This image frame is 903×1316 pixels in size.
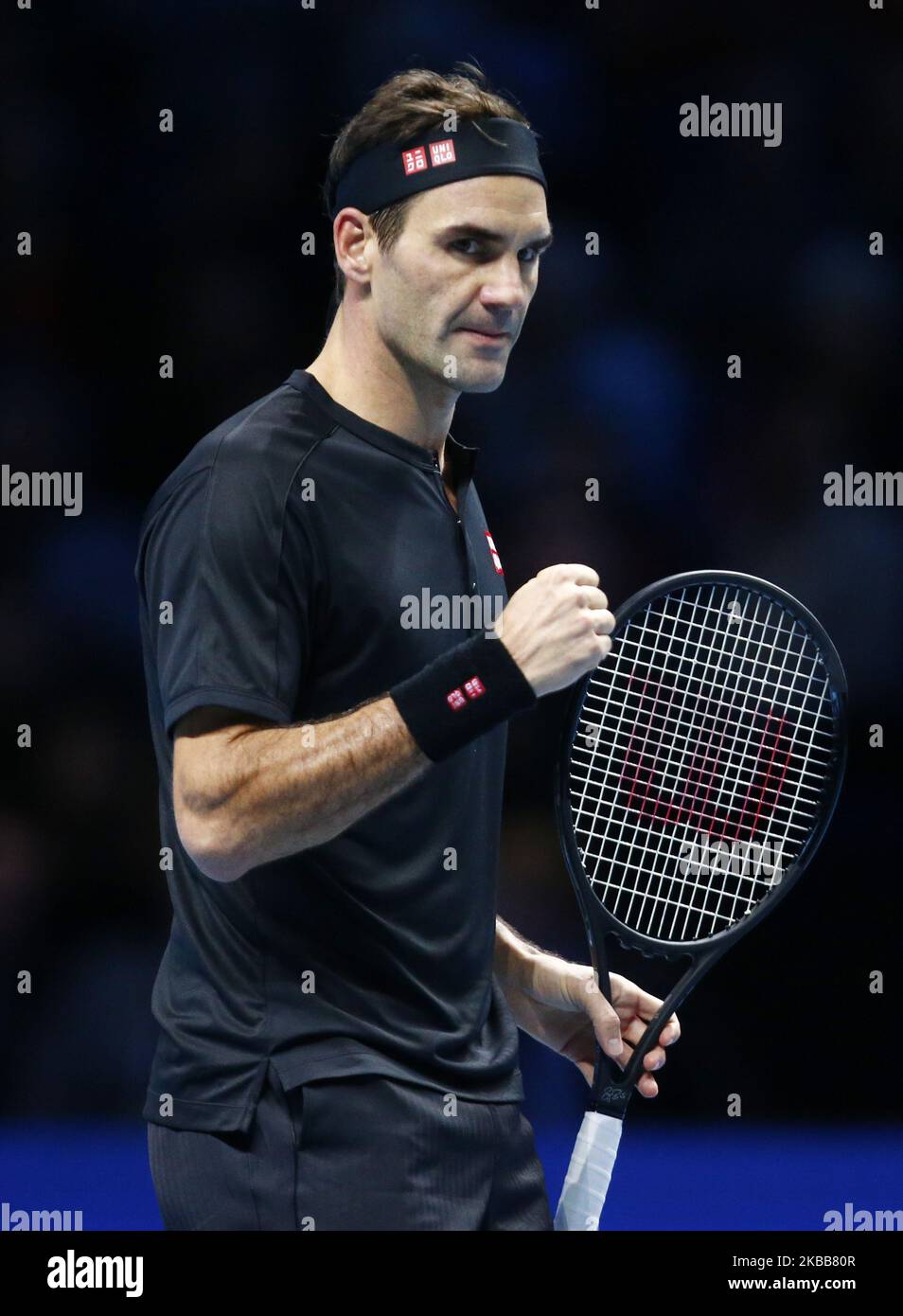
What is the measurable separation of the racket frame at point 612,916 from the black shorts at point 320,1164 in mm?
300

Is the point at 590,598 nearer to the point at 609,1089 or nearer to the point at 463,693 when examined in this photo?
the point at 463,693

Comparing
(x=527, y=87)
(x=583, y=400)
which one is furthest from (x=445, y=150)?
(x=527, y=87)

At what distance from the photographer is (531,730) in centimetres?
378

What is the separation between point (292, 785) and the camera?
66.8 inches

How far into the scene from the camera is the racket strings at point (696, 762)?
7.30 ft

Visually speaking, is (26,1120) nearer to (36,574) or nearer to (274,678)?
(36,574)

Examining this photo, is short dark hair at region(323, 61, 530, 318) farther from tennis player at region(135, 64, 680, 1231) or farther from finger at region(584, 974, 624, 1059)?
finger at region(584, 974, 624, 1059)

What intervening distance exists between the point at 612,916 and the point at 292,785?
0.57m

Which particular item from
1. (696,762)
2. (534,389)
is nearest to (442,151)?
(696,762)

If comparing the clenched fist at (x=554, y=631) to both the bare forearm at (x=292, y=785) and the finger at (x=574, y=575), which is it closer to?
the finger at (x=574, y=575)

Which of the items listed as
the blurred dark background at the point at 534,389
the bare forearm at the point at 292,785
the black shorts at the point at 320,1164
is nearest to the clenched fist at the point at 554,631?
the bare forearm at the point at 292,785

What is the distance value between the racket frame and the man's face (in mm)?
318

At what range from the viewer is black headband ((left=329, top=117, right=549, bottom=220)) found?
6.46ft

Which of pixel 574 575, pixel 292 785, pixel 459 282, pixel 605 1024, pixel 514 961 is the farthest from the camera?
pixel 514 961
